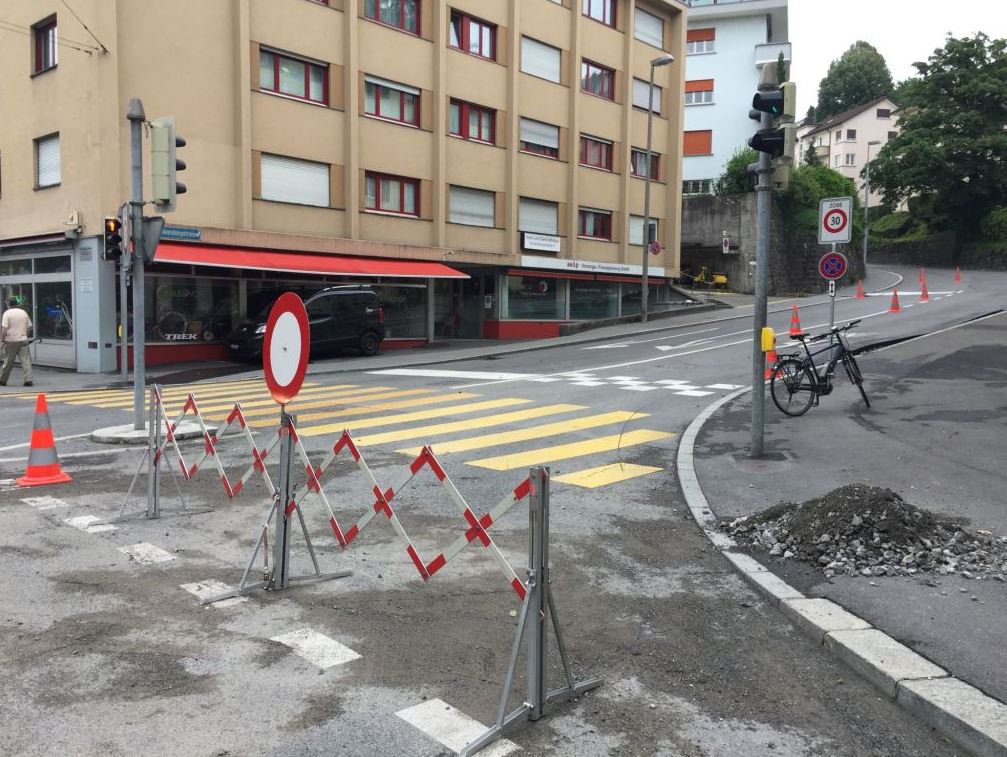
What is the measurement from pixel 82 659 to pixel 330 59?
77.1ft

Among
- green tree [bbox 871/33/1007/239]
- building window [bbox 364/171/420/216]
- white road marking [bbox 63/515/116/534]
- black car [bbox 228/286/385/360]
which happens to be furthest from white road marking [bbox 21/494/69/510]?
green tree [bbox 871/33/1007/239]

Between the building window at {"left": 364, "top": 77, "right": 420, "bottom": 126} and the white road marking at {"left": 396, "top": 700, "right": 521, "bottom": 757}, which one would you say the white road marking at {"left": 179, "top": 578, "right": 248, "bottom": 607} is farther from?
the building window at {"left": 364, "top": 77, "right": 420, "bottom": 126}

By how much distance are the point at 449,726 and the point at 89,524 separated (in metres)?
4.46

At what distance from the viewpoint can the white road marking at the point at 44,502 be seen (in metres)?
7.29

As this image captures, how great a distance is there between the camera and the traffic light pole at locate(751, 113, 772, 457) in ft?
29.3

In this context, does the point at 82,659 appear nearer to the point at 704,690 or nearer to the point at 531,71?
the point at 704,690

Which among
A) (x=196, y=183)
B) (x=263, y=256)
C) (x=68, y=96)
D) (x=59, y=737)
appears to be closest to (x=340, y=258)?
(x=263, y=256)

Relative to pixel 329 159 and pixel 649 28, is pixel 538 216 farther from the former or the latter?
pixel 649 28

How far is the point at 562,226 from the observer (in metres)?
32.9

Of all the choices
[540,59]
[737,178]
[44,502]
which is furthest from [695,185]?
[44,502]

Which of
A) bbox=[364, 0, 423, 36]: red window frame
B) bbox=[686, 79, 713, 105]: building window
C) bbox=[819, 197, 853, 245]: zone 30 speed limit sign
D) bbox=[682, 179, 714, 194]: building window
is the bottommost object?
bbox=[819, 197, 853, 245]: zone 30 speed limit sign

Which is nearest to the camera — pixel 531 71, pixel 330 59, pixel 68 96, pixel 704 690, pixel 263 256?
pixel 704 690

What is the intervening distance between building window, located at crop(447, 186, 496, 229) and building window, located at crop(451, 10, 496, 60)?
189 inches

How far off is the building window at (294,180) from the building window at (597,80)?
44.4ft
